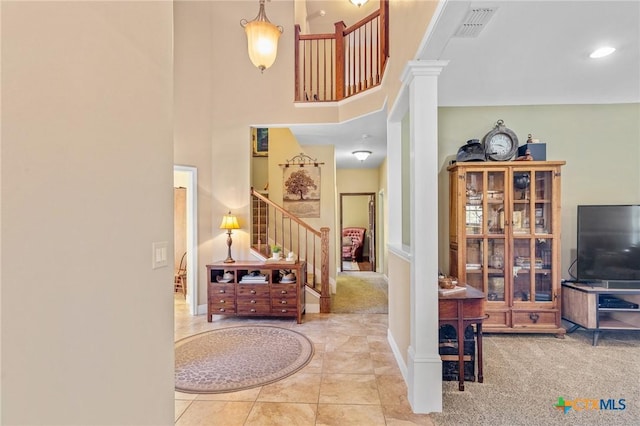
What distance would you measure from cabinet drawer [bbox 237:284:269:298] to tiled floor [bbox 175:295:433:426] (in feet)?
3.67

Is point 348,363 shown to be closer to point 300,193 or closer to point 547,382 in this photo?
point 547,382

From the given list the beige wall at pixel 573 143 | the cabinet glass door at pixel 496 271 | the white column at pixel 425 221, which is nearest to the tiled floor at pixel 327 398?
the white column at pixel 425 221

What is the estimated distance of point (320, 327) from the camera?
372 centimetres

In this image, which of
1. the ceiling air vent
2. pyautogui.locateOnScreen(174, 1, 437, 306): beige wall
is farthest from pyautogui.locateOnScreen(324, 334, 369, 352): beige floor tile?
the ceiling air vent

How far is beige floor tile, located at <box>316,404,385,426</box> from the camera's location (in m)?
1.95

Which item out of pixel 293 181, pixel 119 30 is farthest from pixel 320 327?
pixel 119 30

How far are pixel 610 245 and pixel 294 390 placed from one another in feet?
11.9

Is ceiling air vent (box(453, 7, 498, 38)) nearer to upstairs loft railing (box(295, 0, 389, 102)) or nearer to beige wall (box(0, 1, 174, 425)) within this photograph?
upstairs loft railing (box(295, 0, 389, 102))

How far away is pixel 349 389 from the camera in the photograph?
7.64 ft

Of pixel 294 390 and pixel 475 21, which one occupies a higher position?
pixel 475 21

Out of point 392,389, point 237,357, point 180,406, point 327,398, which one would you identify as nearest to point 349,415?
point 327,398

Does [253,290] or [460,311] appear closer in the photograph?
[460,311]

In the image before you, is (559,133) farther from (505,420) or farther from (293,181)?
(293,181)

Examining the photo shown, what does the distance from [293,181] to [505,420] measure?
450cm
